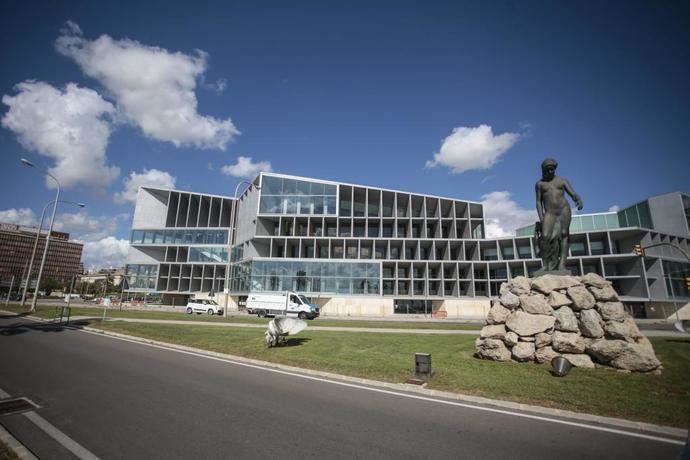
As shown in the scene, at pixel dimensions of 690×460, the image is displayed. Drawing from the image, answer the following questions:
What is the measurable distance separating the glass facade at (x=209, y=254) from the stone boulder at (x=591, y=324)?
199 feet

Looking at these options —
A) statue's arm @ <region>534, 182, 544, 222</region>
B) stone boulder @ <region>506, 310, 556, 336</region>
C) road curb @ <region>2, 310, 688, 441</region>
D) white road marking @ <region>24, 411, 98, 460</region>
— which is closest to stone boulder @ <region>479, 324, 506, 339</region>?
stone boulder @ <region>506, 310, 556, 336</region>

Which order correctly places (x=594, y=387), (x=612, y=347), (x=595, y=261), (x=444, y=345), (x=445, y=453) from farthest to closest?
(x=595, y=261) < (x=444, y=345) < (x=612, y=347) < (x=594, y=387) < (x=445, y=453)

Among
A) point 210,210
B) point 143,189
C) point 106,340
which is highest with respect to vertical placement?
point 143,189

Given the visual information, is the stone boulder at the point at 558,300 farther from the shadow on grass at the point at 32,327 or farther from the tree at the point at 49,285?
the tree at the point at 49,285

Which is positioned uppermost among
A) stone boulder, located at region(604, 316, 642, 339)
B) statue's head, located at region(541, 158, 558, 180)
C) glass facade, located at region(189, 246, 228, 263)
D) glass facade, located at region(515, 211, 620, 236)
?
glass facade, located at region(515, 211, 620, 236)

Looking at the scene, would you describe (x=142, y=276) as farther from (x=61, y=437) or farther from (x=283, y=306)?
(x=61, y=437)

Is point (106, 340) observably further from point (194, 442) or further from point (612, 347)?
point (612, 347)

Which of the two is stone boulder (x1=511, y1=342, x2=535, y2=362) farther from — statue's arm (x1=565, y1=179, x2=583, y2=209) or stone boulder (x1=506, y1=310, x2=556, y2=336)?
statue's arm (x1=565, y1=179, x2=583, y2=209)

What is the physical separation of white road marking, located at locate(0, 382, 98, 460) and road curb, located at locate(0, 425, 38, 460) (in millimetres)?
368

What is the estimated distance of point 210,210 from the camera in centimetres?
6831

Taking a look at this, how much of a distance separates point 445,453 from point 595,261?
200 ft

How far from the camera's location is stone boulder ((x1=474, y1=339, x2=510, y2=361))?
36.5ft

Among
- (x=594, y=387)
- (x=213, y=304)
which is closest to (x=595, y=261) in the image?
(x=594, y=387)

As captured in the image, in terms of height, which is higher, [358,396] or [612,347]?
[612,347]
